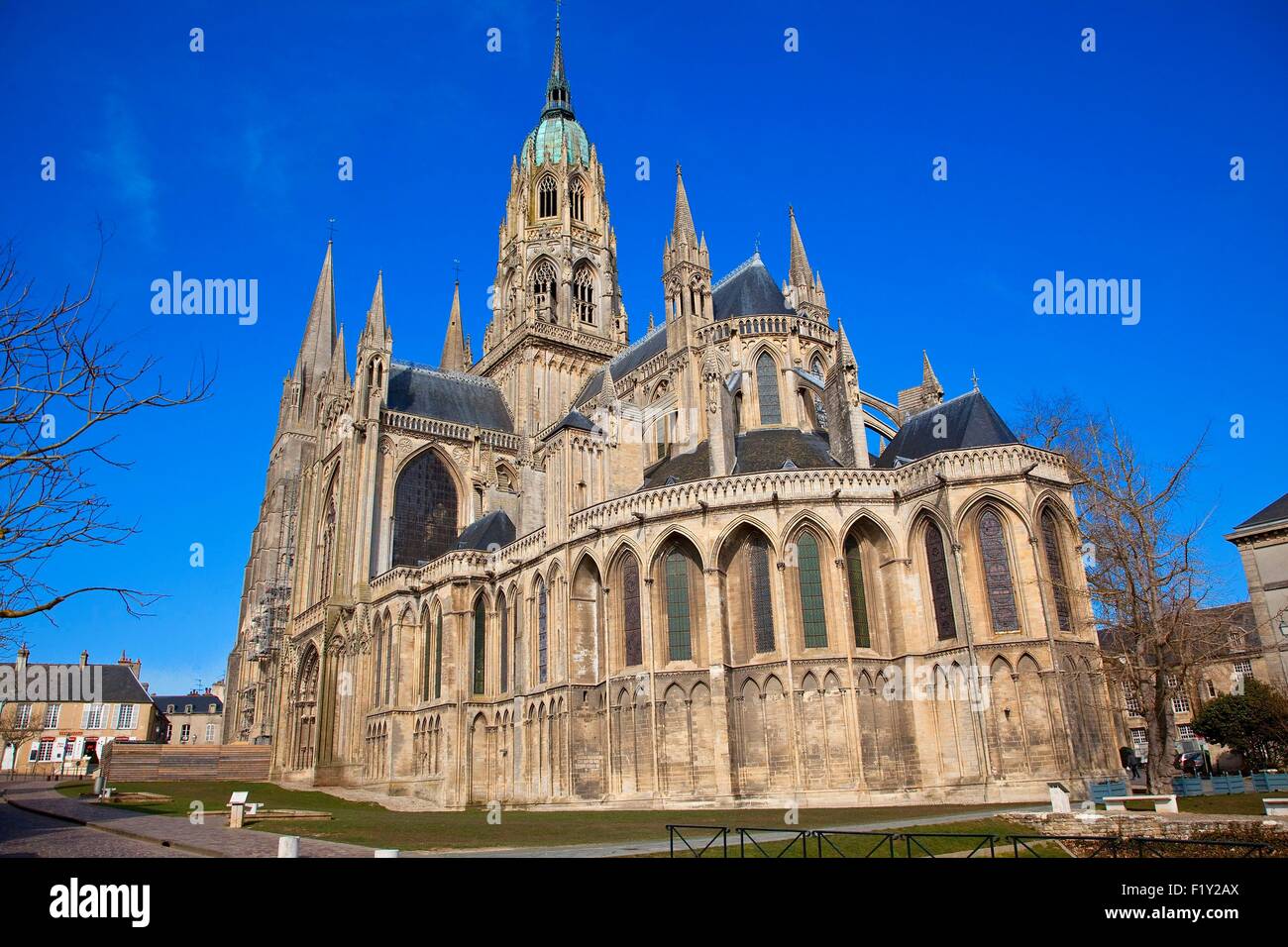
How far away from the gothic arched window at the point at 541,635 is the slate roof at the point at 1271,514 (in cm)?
3505

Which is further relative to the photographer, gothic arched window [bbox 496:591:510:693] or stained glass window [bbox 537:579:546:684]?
gothic arched window [bbox 496:591:510:693]

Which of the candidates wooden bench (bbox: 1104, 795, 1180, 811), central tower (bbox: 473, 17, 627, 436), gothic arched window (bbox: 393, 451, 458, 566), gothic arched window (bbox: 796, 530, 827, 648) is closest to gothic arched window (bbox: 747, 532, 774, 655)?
gothic arched window (bbox: 796, 530, 827, 648)

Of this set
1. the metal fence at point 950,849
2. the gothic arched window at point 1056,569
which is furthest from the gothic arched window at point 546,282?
the metal fence at point 950,849

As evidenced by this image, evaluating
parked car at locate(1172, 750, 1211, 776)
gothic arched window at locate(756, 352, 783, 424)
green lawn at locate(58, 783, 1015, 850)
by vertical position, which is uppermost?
gothic arched window at locate(756, 352, 783, 424)

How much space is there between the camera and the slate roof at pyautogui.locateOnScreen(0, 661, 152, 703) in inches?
2933

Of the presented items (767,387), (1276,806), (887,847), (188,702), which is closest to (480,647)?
(767,387)

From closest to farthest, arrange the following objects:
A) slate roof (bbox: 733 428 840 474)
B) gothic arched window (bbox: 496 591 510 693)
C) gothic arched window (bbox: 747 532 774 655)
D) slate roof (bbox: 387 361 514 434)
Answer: gothic arched window (bbox: 747 532 774 655) < slate roof (bbox: 733 428 840 474) < gothic arched window (bbox: 496 591 510 693) < slate roof (bbox: 387 361 514 434)

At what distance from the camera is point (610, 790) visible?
1220 inches

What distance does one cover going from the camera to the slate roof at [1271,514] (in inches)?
1740

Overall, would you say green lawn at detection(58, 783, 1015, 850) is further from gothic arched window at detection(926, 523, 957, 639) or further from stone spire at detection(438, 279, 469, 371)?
stone spire at detection(438, 279, 469, 371)

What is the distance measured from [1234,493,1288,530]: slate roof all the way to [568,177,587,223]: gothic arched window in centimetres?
4204
